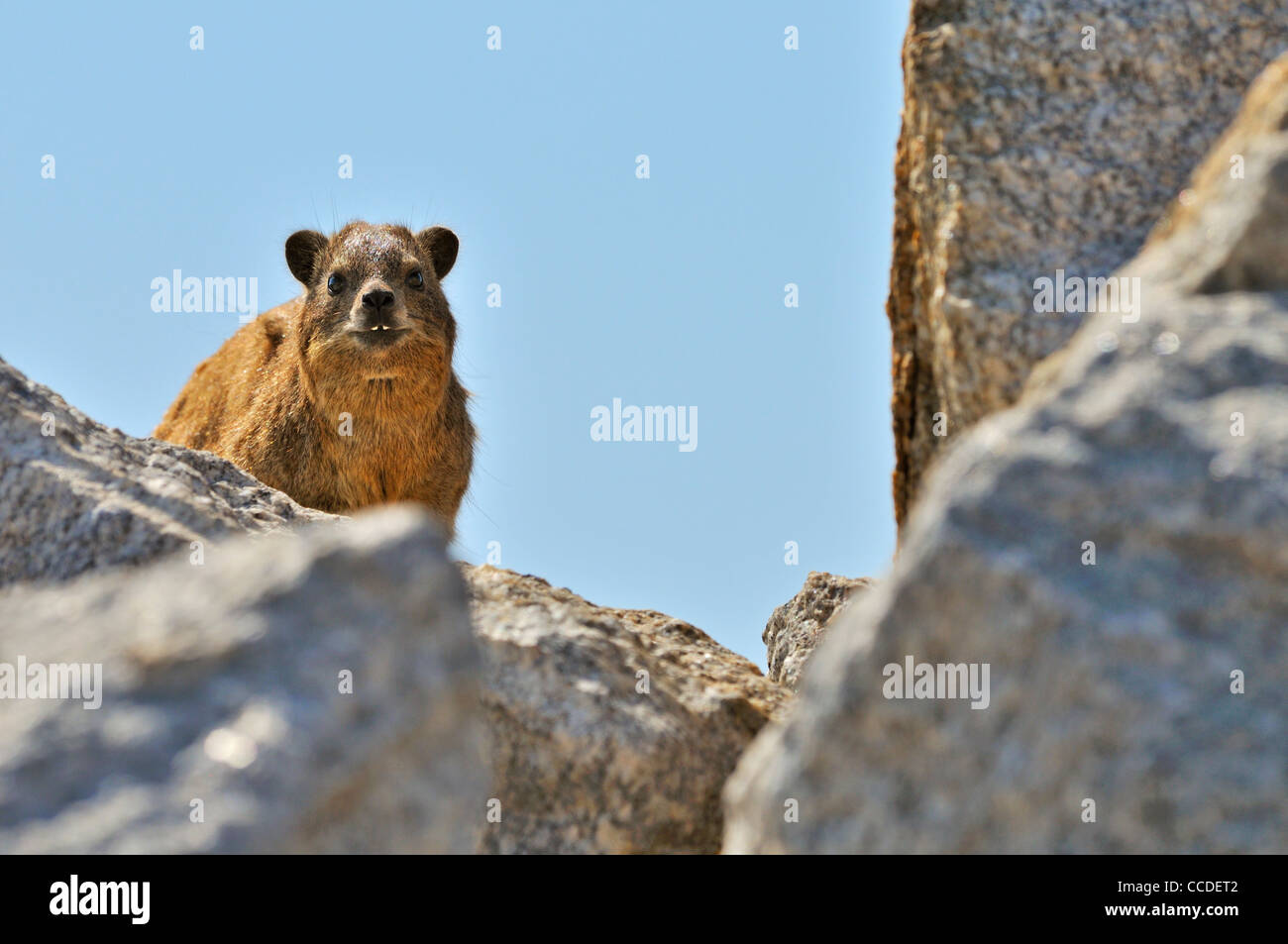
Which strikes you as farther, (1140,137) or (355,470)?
(355,470)

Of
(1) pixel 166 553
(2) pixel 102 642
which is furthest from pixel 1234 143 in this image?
(1) pixel 166 553

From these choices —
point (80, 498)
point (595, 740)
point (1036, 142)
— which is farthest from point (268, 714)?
point (1036, 142)

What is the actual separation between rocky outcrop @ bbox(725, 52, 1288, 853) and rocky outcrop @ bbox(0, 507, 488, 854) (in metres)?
0.61

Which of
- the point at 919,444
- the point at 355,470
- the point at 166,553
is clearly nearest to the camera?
the point at 166,553

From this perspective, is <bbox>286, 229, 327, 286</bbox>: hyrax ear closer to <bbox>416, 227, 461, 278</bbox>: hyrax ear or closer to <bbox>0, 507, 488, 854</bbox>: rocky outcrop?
<bbox>416, 227, 461, 278</bbox>: hyrax ear

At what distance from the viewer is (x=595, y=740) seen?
390 cm

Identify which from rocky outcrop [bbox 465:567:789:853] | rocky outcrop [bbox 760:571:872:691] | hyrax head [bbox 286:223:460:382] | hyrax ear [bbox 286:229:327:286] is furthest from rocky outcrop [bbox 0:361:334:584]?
hyrax ear [bbox 286:229:327:286]

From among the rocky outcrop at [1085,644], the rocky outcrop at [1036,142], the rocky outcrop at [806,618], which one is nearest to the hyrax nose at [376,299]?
the rocky outcrop at [806,618]

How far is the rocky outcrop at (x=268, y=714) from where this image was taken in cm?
225

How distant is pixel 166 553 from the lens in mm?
4062

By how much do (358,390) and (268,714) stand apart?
7287 mm

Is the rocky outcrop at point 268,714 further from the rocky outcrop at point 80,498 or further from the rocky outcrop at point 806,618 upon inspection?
the rocky outcrop at point 806,618
